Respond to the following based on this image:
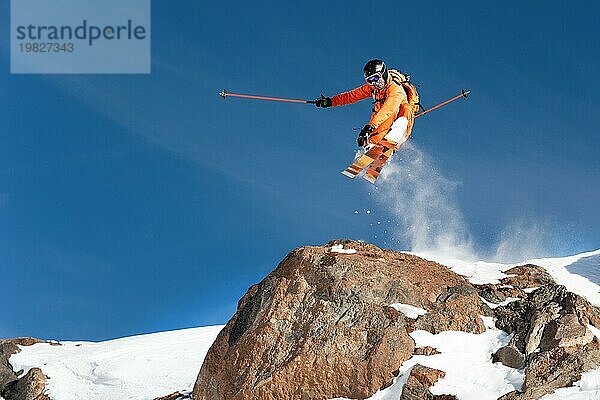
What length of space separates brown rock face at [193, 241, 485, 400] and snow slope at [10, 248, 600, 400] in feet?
1.73

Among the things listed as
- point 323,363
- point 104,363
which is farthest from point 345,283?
point 104,363

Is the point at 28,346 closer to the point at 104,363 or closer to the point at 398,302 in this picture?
the point at 104,363

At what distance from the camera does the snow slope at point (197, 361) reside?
1513 cm

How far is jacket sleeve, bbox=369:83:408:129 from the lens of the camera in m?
17.0

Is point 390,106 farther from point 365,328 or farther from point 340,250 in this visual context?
point 365,328

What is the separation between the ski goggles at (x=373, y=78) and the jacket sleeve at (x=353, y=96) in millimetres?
1096

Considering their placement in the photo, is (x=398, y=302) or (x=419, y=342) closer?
(x=419, y=342)

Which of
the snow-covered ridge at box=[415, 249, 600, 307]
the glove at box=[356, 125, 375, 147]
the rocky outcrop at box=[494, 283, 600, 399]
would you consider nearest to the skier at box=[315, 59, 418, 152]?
the glove at box=[356, 125, 375, 147]

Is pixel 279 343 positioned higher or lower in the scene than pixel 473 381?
higher

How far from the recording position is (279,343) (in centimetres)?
1766

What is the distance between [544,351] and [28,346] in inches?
1226

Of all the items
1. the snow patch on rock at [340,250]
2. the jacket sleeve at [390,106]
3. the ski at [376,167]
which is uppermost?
the jacket sleeve at [390,106]

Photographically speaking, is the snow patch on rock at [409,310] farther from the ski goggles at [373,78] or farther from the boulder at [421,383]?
the ski goggles at [373,78]

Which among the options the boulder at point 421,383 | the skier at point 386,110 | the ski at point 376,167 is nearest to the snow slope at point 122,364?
the ski at point 376,167
